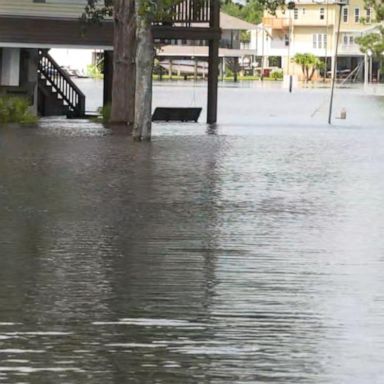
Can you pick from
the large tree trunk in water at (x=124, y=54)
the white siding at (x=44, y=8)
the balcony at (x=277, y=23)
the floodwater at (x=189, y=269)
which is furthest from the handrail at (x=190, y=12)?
the balcony at (x=277, y=23)

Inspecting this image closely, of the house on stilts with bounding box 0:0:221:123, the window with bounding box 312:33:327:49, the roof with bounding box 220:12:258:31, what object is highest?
the roof with bounding box 220:12:258:31

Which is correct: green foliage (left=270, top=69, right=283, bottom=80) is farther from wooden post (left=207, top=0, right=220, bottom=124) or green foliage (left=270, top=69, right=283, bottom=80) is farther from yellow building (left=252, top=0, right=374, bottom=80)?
wooden post (left=207, top=0, right=220, bottom=124)

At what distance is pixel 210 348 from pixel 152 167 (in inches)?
538

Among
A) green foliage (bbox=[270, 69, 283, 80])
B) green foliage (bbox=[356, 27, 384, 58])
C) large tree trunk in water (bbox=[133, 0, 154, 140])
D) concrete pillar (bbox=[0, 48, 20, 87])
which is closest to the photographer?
large tree trunk in water (bbox=[133, 0, 154, 140])

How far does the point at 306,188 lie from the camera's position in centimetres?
1888

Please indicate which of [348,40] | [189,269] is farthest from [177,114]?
[348,40]

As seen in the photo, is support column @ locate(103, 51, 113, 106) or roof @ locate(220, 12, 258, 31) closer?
support column @ locate(103, 51, 113, 106)

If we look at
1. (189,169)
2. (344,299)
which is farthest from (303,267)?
(189,169)

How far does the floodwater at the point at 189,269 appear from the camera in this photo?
8.05m

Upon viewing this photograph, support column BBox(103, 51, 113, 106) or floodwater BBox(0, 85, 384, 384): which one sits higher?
support column BBox(103, 51, 113, 106)

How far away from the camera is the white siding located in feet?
130

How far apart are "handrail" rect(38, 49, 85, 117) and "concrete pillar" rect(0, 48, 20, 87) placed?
214 centimetres

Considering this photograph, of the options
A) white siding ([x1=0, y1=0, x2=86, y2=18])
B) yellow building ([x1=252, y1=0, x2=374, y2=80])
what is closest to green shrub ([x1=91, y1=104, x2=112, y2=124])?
white siding ([x1=0, y1=0, x2=86, y2=18])

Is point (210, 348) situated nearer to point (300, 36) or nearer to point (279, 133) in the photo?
point (279, 133)
